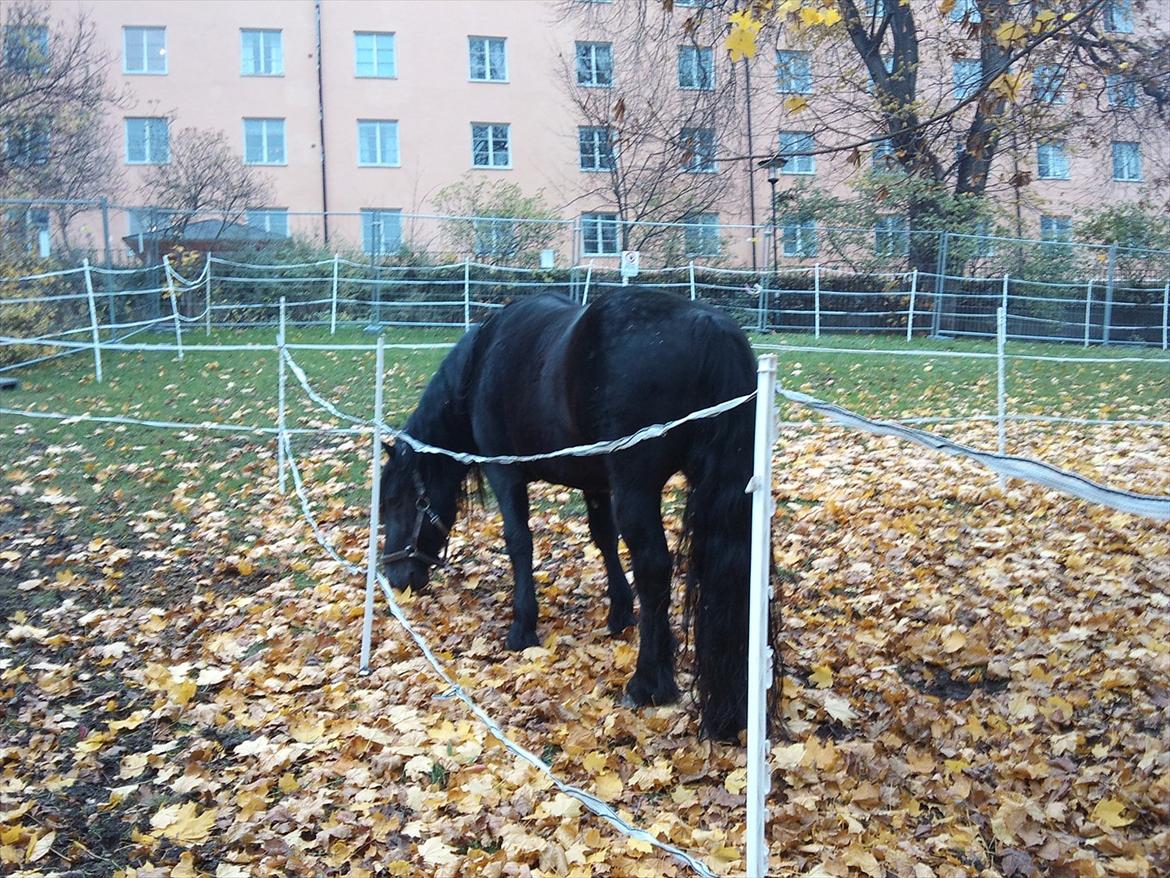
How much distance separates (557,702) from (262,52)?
1207 inches

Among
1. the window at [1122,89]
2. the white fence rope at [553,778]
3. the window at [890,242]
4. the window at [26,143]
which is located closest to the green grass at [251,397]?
the window at [1122,89]

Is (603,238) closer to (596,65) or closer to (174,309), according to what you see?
(596,65)

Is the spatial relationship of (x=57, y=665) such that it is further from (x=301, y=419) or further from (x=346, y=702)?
(x=301, y=419)

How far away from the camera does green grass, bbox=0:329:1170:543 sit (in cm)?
871

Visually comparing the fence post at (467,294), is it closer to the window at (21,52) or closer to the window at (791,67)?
the window at (791,67)

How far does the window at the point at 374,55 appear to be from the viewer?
3075 centimetres

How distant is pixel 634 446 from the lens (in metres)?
4.12

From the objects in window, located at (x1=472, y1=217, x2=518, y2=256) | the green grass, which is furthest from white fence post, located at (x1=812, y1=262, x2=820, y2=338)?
window, located at (x1=472, y1=217, x2=518, y2=256)

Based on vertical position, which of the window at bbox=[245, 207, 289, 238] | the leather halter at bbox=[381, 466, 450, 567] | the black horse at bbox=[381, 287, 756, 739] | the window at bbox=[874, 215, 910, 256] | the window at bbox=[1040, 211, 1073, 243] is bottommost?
the leather halter at bbox=[381, 466, 450, 567]

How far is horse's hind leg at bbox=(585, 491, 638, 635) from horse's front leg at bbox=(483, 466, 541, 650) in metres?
0.35

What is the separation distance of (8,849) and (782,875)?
259cm

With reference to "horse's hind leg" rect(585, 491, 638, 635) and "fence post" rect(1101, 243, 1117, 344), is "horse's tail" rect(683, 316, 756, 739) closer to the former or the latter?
"horse's hind leg" rect(585, 491, 638, 635)

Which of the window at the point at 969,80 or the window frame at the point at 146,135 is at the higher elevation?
the window frame at the point at 146,135

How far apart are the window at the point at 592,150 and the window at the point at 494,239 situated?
25.3 ft
